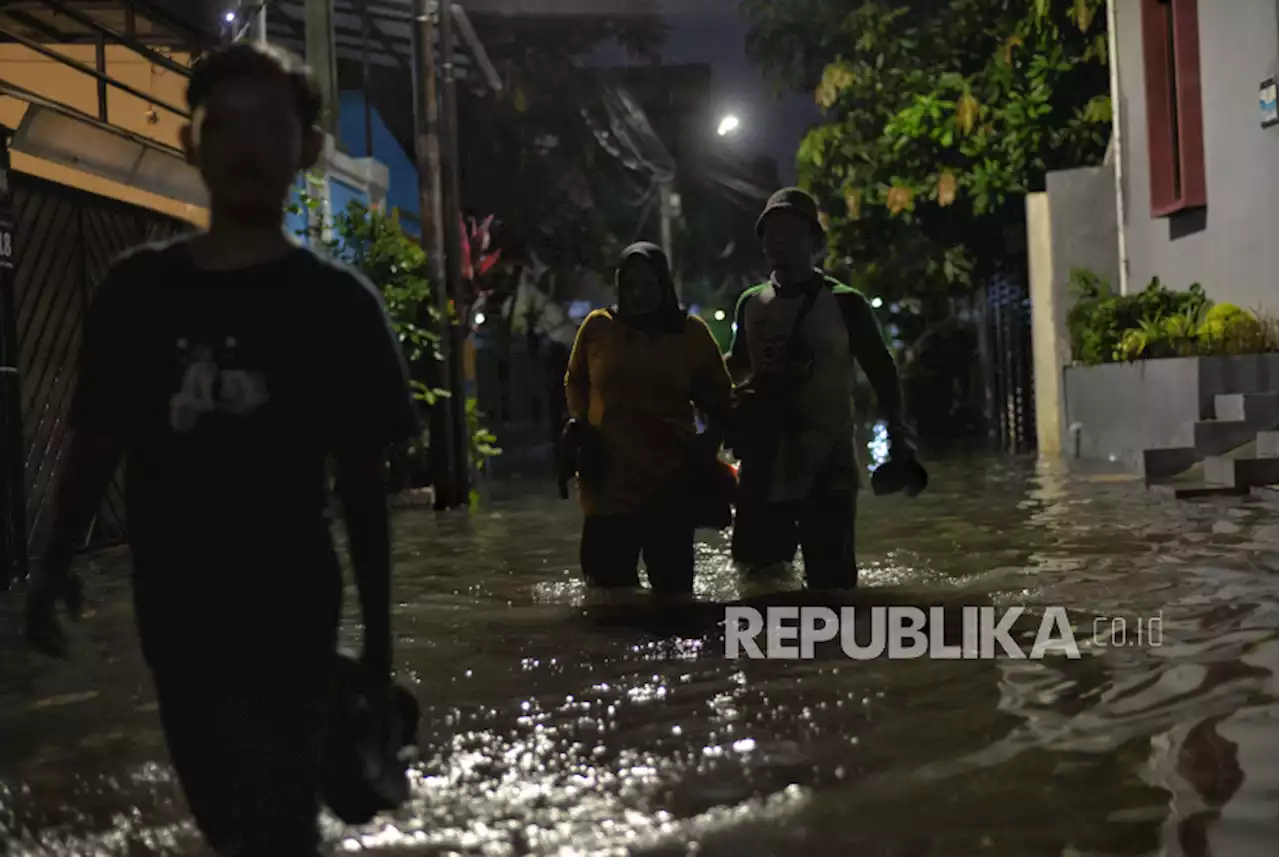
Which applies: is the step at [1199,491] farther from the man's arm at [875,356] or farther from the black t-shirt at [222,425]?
the black t-shirt at [222,425]

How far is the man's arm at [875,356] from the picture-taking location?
6824 millimetres

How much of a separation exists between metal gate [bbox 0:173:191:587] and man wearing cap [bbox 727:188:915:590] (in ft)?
17.4

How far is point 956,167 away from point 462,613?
16.5 meters

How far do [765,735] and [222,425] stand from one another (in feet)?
7.86

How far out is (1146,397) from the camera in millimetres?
14586

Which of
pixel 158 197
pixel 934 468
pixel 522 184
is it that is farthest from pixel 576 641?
pixel 522 184

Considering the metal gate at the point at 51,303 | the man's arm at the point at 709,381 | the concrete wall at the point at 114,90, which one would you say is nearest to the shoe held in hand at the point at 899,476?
the man's arm at the point at 709,381

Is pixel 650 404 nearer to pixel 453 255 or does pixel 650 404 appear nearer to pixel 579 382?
pixel 579 382

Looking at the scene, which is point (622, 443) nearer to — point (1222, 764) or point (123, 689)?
point (123, 689)

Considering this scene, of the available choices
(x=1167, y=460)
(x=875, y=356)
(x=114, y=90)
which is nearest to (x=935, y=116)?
(x=1167, y=460)

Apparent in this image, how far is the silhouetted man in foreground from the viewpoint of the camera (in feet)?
8.42

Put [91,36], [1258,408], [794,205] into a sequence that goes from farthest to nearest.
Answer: [91,36]
[1258,408]
[794,205]

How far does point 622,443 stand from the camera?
22.5ft

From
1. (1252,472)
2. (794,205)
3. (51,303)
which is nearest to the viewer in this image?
(794,205)
